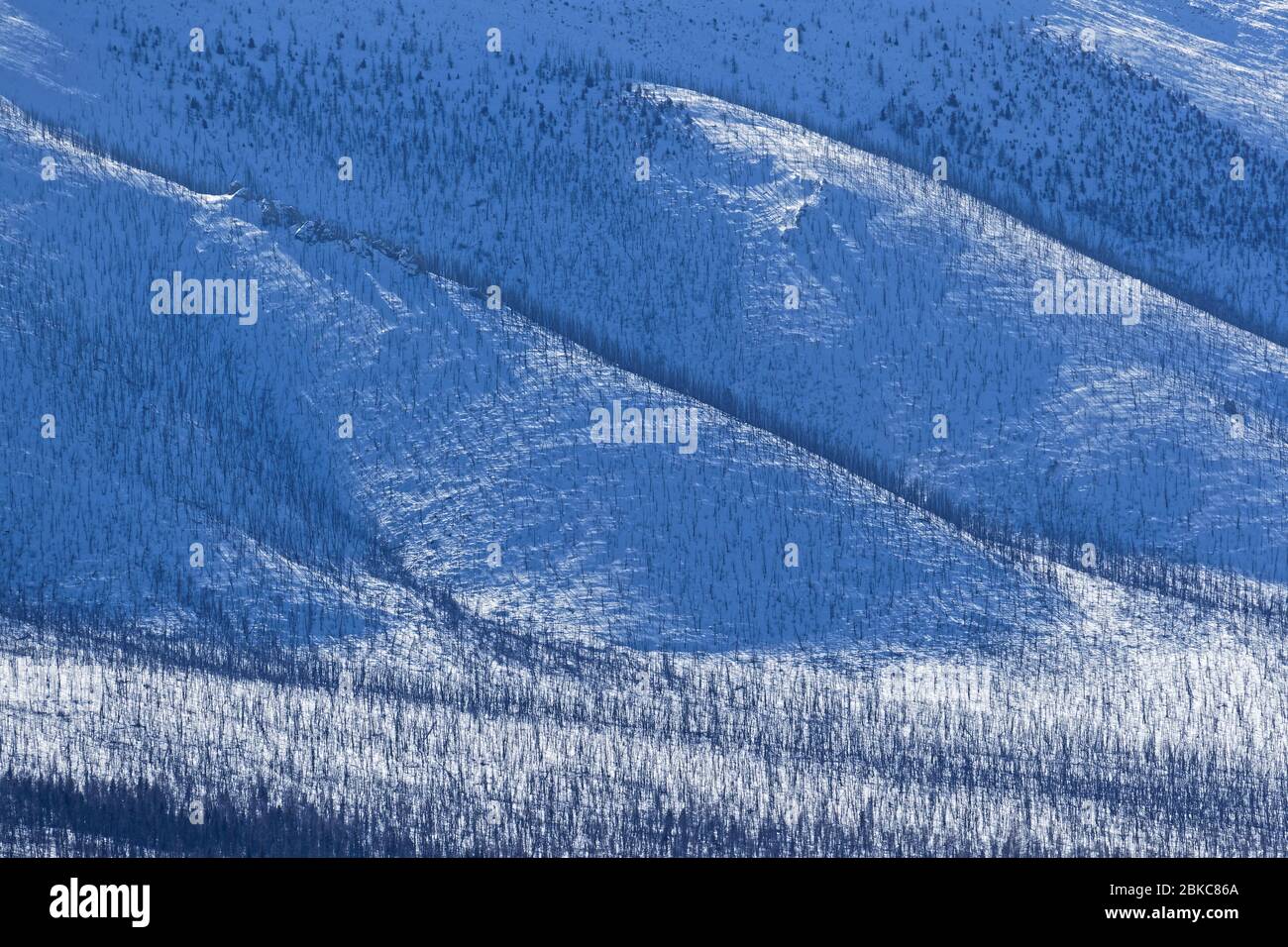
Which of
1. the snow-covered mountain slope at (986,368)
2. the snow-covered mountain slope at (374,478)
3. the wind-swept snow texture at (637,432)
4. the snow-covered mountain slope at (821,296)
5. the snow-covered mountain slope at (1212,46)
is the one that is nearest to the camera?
the wind-swept snow texture at (637,432)

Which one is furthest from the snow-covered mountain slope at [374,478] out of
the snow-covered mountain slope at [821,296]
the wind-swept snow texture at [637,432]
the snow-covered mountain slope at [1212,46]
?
the snow-covered mountain slope at [1212,46]

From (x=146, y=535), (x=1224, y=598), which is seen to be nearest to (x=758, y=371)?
(x=1224, y=598)

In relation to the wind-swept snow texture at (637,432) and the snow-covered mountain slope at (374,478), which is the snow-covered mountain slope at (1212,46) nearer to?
the wind-swept snow texture at (637,432)

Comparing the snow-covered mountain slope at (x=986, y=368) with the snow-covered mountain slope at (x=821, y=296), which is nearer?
the snow-covered mountain slope at (x=986, y=368)

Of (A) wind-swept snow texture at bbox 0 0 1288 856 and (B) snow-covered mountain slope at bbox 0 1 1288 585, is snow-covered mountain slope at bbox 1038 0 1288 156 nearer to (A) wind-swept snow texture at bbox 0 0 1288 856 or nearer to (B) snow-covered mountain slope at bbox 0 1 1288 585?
(A) wind-swept snow texture at bbox 0 0 1288 856

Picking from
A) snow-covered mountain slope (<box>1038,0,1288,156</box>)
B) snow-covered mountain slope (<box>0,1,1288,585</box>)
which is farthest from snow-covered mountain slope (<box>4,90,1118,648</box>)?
snow-covered mountain slope (<box>1038,0,1288,156</box>)

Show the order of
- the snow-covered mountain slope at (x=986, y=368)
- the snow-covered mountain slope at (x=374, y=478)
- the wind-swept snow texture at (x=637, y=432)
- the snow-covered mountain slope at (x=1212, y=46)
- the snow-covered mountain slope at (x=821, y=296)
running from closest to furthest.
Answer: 1. the wind-swept snow texture at (x=637, y=432)
2. the snow-covered mountain slope at (x=374, y=478)
3. the snow-covered mountain slope at (x=986, y=368)
4. the snow-covered mountain slope at (x=821, y=296)
5. the snow-covered mountain slope at (x=1212, y=46)

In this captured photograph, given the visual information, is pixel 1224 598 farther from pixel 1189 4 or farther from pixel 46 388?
pixel 1189 4

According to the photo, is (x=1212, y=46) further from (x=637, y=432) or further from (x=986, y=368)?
(x=637, y=432)
